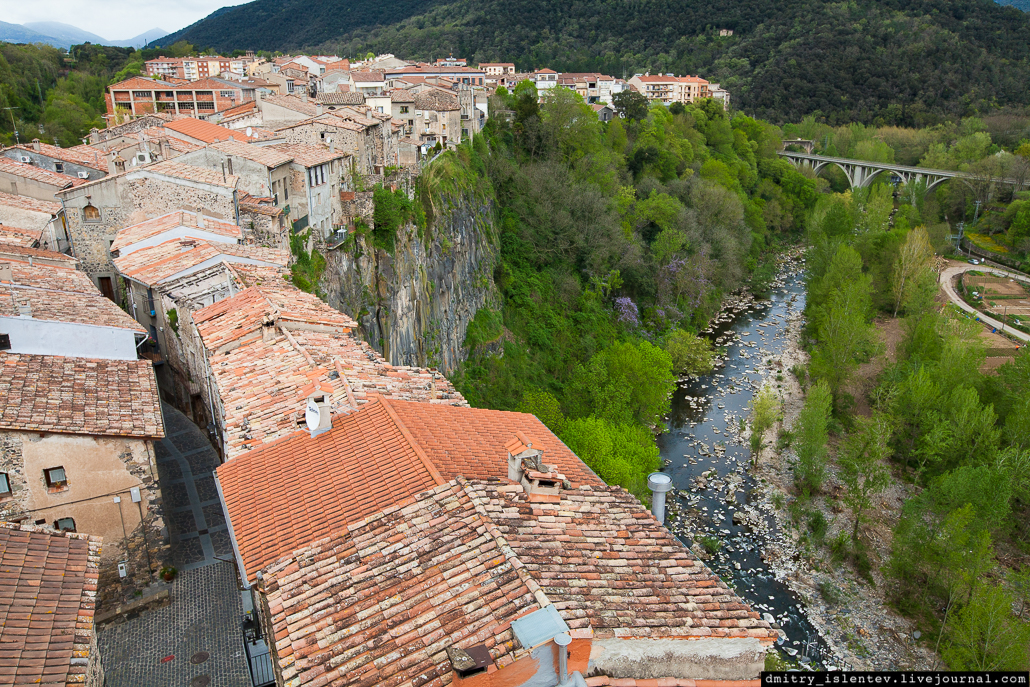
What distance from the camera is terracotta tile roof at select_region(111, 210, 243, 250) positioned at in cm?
2192

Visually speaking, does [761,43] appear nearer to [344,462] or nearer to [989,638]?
[989,638]

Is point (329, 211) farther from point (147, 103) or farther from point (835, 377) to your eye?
point (147, 103)

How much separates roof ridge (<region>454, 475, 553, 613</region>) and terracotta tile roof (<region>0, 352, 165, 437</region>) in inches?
316

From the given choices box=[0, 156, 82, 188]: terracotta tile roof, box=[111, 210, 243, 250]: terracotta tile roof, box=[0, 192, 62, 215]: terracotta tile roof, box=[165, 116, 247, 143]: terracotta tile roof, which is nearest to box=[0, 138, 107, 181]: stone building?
box=[0, 156, 82, 188]: terracotta tile roof

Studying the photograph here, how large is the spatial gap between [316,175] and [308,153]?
153cm

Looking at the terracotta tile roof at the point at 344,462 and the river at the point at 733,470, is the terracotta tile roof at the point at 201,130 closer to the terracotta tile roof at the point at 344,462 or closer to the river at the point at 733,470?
the terracotta tile roof at the point at 344,462

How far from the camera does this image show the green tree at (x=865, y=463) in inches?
1126

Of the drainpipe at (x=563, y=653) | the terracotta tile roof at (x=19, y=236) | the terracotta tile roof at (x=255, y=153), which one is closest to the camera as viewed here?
the drainpipe at (x=563, y=653)

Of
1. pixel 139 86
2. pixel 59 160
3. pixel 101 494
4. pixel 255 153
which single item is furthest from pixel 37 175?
pixel 139 86

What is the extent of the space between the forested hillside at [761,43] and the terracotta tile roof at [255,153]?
10380 cm

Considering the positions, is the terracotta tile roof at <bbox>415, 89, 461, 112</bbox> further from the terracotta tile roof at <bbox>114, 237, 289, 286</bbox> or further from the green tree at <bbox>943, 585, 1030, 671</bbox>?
the green tree at <bbox>943, 585, 1030, 671</bbox>

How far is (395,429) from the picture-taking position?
1141cm

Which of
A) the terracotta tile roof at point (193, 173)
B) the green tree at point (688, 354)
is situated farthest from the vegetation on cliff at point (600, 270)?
the terracotta tile roof at point (193, 173)

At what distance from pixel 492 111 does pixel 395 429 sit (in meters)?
47.4
